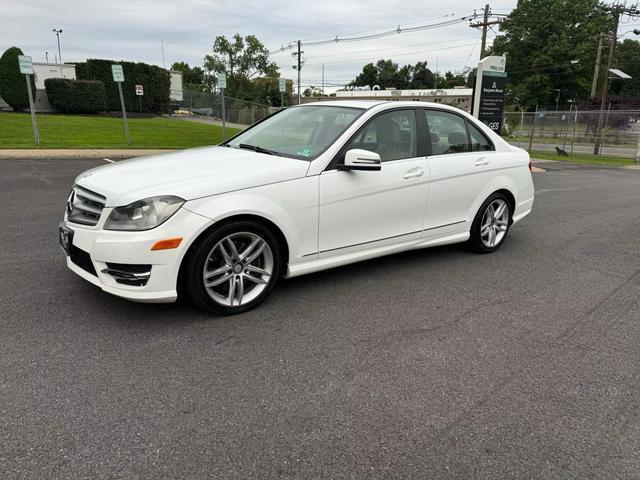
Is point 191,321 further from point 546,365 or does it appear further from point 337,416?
point 546,365

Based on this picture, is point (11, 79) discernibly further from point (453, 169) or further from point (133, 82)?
point (453, 169)

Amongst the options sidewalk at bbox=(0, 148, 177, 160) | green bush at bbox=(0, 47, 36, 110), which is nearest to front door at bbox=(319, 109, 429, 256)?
sidewalk at bbox=(0, 148, 177, 160)

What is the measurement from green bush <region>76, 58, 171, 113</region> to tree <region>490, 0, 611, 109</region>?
3811cm

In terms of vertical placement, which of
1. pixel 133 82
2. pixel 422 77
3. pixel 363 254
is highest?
pixel 422 77

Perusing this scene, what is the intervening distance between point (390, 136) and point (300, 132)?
0.84 m

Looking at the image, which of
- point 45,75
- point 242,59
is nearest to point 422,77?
point 242,59

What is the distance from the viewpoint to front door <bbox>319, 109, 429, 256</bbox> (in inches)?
164

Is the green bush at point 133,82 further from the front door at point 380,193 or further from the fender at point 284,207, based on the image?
the fender at point 284,207

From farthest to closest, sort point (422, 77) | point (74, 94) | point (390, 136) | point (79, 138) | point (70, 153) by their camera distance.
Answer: point (422, 77) < point (74, 94) < point (79, 138) < point (70, 153) < point (390, 136)

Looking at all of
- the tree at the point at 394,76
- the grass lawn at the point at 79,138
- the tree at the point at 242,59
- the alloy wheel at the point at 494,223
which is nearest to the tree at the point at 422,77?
the tree at the point at 394,76

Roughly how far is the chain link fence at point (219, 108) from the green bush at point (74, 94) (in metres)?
8.63

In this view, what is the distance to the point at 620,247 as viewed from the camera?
6.28 metres

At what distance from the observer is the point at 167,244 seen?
3.38 meters

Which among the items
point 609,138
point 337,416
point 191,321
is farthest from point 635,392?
point 609,138
